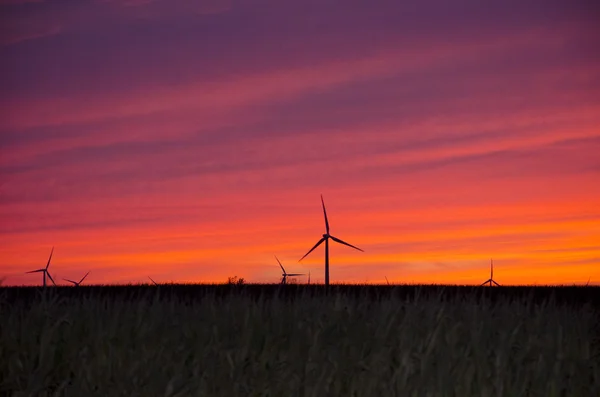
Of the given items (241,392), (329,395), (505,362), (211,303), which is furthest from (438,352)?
(211,303)

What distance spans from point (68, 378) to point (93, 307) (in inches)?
168

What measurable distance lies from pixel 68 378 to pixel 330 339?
4.61 meters

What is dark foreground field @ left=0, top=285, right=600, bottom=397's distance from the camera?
12500 mm

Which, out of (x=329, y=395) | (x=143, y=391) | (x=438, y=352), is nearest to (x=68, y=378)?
(x=143, y=391)

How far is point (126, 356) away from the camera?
1362 cm

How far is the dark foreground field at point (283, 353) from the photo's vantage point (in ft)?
→ 41.0

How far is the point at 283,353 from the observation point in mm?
13773

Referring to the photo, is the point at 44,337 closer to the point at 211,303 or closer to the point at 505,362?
the point at 211,303

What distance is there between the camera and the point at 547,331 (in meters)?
17.4

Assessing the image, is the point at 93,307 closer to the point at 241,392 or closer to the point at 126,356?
the point at 126,356

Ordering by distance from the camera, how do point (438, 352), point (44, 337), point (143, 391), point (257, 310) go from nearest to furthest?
point (143, 391), point (44, 337), point (438, 352), point (257, 310)

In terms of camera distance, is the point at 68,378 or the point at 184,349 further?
the point at 184,349

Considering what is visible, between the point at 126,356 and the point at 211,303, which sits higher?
the point at 211,303

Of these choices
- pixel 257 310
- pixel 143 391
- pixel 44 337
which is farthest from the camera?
pixel 257 310
